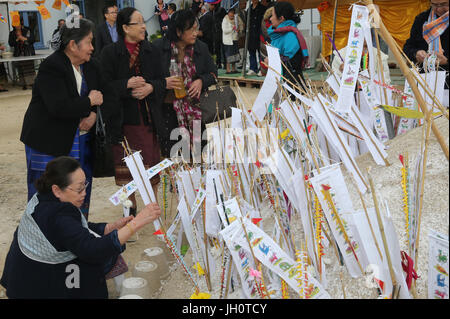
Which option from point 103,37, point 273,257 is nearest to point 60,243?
point 273,257

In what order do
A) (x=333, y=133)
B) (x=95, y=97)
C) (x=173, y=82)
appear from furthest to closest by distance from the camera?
(x=173, y=82) < (x=95, y=97) < (x=333, y=133)

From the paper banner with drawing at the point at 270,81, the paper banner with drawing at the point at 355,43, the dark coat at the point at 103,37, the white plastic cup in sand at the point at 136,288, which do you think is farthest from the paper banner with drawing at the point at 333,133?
the dark coat at the point at 103,37

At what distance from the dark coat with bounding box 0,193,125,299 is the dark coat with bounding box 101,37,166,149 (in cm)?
87

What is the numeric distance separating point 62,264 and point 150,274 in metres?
0.37

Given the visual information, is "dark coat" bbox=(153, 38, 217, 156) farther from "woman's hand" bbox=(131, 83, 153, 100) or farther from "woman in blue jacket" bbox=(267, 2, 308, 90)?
"woman in blue jacket" bbox=(267, 2, 308, 90)

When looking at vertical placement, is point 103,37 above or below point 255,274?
above

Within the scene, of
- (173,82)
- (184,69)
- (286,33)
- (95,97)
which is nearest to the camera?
(95,97)

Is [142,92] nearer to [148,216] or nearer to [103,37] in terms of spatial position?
[148,216]

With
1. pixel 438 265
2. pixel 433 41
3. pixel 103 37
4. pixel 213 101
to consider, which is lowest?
pixel 213 101

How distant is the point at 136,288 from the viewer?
1.76 metres

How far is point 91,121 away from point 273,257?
1414 mm

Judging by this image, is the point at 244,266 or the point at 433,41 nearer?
the point at 244,266

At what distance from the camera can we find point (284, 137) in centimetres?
188
